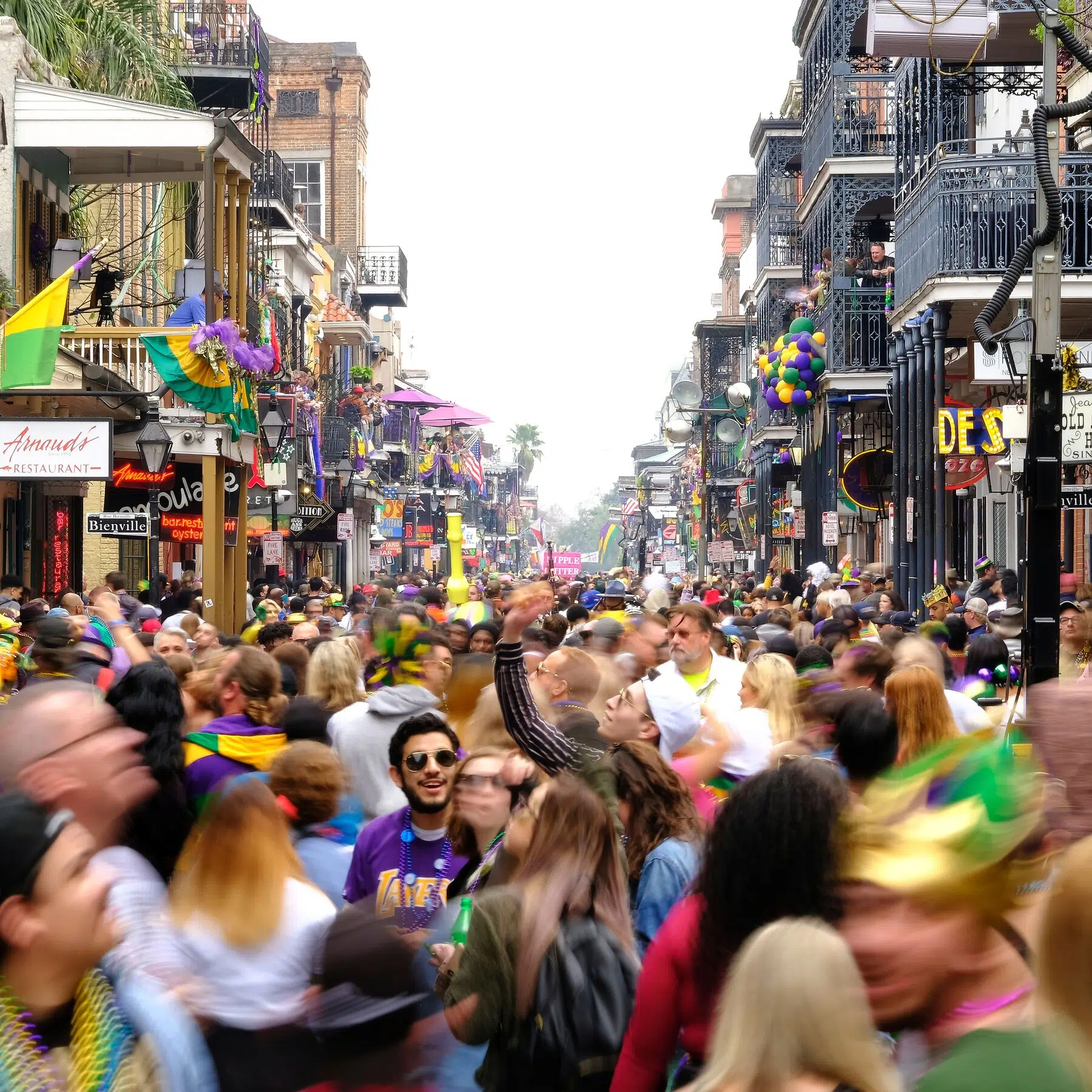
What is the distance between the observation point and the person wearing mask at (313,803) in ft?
19.0

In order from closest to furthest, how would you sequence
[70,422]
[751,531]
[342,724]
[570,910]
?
[570,910] → [342,724] → [70,422] → [751,531]

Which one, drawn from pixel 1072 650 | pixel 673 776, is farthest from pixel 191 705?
pixel 1072 650

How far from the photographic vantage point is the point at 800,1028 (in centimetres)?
289

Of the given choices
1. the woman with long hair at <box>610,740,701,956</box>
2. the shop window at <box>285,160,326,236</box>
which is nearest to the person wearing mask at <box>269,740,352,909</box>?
the woman with long hair at <box>610,740,701,956</box>

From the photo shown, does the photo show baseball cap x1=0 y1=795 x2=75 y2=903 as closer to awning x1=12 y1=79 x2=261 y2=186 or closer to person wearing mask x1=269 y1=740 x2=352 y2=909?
person wearing mask x1=269 y1=740 x2=352 y2=909

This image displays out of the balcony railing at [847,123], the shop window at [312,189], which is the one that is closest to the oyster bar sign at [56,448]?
the balcony railing at [847,123]

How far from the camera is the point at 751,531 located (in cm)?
5853

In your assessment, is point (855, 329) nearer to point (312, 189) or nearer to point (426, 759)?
point (426, 759)

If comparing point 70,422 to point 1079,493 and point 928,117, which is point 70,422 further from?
point 928,117

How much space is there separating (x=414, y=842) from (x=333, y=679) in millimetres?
2870

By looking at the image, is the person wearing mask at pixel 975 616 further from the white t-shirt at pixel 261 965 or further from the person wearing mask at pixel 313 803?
the white t-shirt at pixel 261 965

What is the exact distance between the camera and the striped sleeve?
625cm

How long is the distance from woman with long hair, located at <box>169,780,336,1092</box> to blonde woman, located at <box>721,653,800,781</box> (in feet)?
9.52

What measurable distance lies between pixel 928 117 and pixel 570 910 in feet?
70.4
